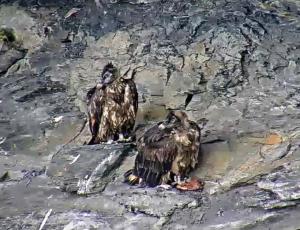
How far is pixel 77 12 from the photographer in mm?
10219

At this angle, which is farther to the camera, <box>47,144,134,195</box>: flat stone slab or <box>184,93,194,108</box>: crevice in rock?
<box>184,93,194,108</box>: crevice in rock

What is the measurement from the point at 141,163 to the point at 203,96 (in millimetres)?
1949

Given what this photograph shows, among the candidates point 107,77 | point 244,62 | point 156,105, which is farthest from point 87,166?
point 244,62

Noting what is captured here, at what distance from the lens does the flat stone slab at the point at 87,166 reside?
674 cm

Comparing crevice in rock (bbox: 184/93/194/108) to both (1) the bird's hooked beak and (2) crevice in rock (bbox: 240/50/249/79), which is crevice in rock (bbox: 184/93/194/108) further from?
(1) the bird's hooked beak

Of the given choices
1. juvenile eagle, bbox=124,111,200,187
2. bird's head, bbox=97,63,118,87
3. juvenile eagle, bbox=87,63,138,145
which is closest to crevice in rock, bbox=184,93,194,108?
juvenile eagle, bbox=87,63,138,145

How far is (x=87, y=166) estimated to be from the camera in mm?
6930

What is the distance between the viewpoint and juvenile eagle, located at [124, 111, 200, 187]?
6496 millimetres

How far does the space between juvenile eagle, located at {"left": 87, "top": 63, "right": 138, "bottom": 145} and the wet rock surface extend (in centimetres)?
34

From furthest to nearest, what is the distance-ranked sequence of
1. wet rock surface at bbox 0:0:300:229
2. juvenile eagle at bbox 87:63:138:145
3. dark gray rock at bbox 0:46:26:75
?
dark gray rock at bbox 0:46:26:75 → juvenile eagle at bbox 87:63:138:145 → wet rock surface at bbox 0:0:300:229

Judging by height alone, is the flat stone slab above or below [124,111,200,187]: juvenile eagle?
below

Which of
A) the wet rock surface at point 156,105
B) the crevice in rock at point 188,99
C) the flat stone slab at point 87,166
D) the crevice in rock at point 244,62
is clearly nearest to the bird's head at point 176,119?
the wet rock surface at point 156,105

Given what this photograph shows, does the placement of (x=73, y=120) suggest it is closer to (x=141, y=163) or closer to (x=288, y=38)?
Answer: (x=141, y=163)

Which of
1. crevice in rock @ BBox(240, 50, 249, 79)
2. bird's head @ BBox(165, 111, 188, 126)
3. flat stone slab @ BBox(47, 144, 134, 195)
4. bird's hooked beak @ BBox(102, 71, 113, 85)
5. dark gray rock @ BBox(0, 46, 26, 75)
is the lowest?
flat stone slab @ BBox(47, 144, 134, 195)
